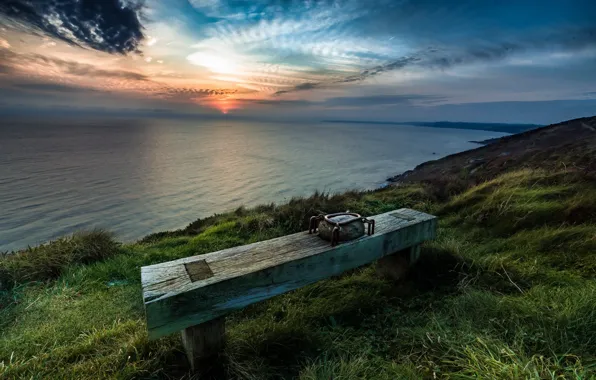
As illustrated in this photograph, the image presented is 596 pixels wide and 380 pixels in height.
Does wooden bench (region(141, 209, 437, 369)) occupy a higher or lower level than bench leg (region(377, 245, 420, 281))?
higher

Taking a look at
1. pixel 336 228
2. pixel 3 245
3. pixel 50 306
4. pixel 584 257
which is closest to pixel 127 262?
pixel 50 306

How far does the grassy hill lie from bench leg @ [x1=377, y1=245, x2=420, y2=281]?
0.14m

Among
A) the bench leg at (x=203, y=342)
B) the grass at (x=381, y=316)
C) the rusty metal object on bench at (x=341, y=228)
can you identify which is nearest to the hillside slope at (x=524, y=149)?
the grass at (x=381, y=316)

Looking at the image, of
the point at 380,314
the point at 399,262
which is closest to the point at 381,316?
the point at 380,314

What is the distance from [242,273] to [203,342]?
0.57 meters

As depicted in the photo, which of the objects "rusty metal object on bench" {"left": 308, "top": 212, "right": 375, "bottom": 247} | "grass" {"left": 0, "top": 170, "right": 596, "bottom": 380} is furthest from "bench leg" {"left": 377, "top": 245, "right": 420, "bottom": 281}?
"rusty metal object on bench" {"left": 308, "top": 212, "right": 375, "bottom": 247}

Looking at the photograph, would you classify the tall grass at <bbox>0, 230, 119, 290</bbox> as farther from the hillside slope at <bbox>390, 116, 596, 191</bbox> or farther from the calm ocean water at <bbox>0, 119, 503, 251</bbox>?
the hillside slope at <bbox>390, 116, 596, 191</bbox>

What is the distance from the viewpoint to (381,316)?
113 inches

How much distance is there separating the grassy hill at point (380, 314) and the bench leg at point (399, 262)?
0.14 m

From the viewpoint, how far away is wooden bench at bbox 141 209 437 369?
1.97 m

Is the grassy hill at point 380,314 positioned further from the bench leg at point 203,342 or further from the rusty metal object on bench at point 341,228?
the rusty metal object on bench at point 341,228

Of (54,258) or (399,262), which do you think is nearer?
(399,262)

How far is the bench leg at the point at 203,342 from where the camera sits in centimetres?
214

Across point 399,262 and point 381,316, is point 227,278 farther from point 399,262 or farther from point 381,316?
point 399,262
